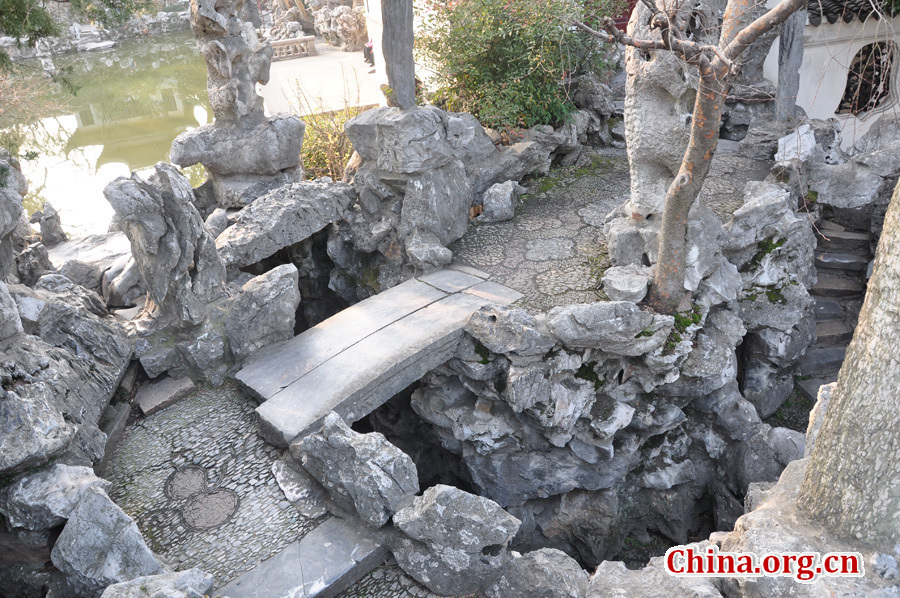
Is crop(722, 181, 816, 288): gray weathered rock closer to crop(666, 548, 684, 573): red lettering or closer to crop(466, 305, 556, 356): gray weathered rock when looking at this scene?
crop(466, 305, 556, 356): gray weathered rock

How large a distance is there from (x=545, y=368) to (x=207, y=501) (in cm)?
338

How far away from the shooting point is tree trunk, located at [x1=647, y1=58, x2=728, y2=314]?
5113 millimetres

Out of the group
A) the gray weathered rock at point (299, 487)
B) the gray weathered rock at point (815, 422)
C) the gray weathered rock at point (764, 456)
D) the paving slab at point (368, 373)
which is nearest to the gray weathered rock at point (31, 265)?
the paving slab at point (368, 373)

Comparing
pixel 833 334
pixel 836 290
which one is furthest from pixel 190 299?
pixel 836 290

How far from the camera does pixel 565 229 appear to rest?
887 cm

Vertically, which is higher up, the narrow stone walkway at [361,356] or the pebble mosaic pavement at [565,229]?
the pebble mosaic pavement at [565,229]

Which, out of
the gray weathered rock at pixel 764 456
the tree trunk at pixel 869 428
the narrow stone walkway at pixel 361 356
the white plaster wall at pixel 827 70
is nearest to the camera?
the tree trunk at pixel 869 428

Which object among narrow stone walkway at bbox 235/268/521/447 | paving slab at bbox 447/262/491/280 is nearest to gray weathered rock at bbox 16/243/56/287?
narrow stone walkway at bbox 235/268/521/447

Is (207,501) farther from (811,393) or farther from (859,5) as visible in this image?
(859,5)

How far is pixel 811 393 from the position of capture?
907 centimetres

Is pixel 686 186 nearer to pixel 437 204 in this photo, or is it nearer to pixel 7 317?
pixel 437 204

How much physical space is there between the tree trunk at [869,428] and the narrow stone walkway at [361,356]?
3581 mm

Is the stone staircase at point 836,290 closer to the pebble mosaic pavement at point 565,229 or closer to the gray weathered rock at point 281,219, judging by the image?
the pebble mosaic pavement at point 565,229

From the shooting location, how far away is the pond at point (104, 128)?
15.5 metres
